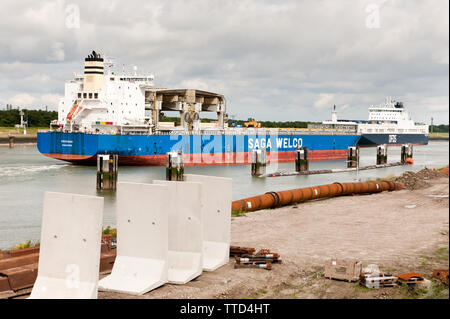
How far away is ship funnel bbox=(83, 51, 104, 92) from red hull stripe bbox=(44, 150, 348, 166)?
5.56 metres

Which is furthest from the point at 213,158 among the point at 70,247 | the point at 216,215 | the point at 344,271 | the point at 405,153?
the point at 70,247

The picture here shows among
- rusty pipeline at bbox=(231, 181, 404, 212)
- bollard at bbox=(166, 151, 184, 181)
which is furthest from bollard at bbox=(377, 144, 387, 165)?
bollard at bbox=(166, 151, 184, 181)

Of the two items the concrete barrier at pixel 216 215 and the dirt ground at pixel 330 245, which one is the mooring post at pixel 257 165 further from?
the concrete barrier at pixel 216 215

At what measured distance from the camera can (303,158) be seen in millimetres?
41969

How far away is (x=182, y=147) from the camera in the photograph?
43625 mm

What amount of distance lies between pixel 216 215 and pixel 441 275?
13.0 ft

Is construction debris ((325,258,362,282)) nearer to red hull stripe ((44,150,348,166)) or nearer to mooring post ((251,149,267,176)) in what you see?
mooring post ((251,149,267,176))

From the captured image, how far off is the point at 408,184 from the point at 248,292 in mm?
19438

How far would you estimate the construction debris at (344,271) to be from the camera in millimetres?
8289

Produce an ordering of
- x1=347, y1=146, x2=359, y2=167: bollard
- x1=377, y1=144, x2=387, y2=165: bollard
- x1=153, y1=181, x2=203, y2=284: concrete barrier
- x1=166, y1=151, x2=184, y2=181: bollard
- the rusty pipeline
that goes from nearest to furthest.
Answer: x1=153, y1=181, x2=203, y2=284: concrete barrier → the rusty pipeline → x1=166, y1=151, x2=184, y2=181: bollard → x1=347, y1=146, x2=359, y2=167: bollard → x1=377, y1=144, x2=387, y2=165: bollard

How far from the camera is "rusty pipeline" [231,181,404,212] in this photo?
18.2 metres

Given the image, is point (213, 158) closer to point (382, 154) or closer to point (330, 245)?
point (382, 154)
